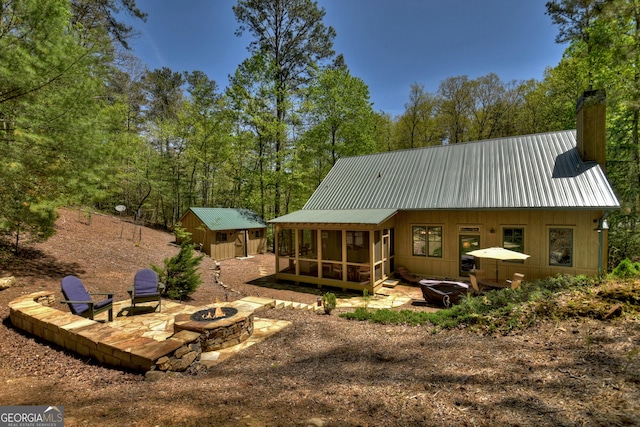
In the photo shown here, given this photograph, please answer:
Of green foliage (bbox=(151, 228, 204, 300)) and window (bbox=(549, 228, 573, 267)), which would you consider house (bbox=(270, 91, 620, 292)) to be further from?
green foliage (bbox=(151, 228, 204, 300))

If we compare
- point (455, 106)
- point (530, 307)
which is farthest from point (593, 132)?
point (455, 106)

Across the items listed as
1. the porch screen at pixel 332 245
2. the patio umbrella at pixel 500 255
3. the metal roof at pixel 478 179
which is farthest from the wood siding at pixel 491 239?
the porch screen at pixel 332 245

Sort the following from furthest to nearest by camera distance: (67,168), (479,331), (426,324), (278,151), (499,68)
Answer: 1. (499,68)
2. (278,151)
3. (67,168)
4. (426,324)
5. (479,331)

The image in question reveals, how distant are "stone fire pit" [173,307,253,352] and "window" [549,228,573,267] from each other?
33.2 ft

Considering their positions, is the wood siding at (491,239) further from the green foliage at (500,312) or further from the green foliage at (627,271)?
the green foliage at (500,312)

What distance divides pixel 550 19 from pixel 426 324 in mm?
19704

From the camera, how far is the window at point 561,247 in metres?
9.49

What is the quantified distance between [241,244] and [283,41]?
15.3m

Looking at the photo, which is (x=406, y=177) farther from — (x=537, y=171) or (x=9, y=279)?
(x=9, y=279)

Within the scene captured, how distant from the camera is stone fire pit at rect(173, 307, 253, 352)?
4.67 meters

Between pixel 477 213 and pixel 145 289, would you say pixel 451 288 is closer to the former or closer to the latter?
pixel 477 213

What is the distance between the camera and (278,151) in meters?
20.8

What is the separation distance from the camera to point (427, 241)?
462 inches

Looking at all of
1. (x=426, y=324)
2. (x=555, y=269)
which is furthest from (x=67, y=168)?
(x=555, y=269)
